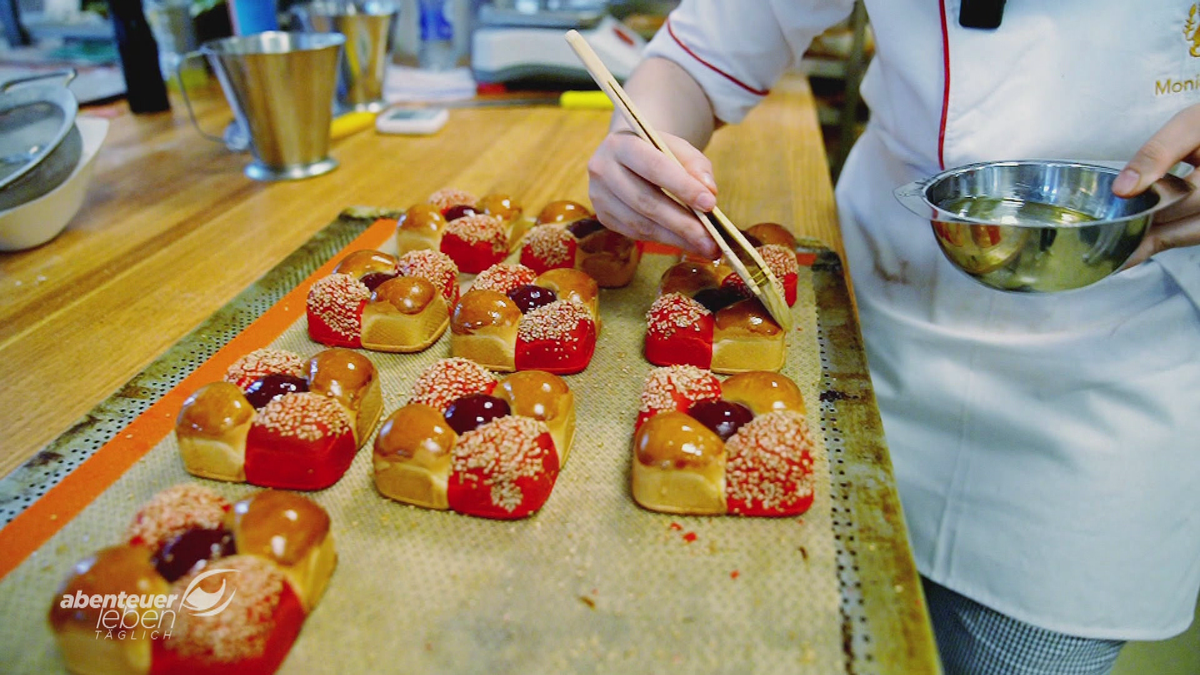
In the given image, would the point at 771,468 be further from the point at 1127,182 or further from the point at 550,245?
the point at 550,245

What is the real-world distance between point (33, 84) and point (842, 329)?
5.46 feet

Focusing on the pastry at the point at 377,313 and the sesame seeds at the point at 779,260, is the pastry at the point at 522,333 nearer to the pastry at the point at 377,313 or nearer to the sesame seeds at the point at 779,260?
the pastry at the point at 377,313

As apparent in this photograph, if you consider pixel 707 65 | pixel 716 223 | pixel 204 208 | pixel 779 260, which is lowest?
pixel 204 208

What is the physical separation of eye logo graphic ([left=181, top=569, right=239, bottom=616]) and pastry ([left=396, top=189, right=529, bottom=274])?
2.65 ft

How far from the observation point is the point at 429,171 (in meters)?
1.98

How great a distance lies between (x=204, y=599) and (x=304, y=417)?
0.26 m

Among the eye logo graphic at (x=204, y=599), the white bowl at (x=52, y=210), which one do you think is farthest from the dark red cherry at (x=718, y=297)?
the white bowl at (x=52, y=210)

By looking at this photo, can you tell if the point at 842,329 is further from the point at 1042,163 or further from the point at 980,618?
the point at 980,618

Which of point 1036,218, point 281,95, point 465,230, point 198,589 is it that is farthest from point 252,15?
point 1036,218

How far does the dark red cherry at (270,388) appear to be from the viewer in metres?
1.03

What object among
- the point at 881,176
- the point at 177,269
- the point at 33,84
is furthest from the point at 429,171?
the point at 881,176

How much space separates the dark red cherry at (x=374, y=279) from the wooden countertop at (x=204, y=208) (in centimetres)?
27

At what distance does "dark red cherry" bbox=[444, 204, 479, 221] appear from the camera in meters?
1.55

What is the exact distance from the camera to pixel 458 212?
1.55 meters
